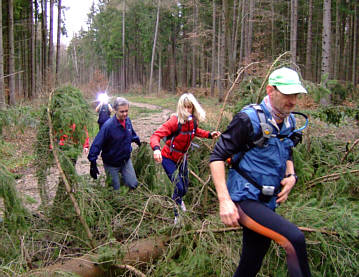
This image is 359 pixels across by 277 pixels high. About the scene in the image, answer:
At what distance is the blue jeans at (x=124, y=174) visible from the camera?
4871 mm

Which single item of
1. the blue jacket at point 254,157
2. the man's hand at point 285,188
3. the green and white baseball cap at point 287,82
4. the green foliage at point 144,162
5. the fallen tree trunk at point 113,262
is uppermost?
the green and white baseball cap at point 287,82

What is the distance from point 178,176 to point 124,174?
3.27 ft

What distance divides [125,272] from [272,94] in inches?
83.6

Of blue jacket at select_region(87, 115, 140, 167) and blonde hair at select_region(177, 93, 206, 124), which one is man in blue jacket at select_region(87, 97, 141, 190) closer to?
blue jacket at select_region(87, 115, 140, 167)

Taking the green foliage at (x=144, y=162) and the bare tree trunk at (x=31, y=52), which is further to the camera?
the bare tree trunk at (x=31, y=52)

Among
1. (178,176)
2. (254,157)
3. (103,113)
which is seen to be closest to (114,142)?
(178,176)

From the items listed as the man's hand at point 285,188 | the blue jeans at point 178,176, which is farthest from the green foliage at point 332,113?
the man's hand at point 285,188

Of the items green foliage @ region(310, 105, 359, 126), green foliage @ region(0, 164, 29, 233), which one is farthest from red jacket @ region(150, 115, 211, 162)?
green foliage @ region(310, 105, 359, 126)

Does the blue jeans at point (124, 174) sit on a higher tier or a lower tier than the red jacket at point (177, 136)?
lower

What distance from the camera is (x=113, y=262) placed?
312cm

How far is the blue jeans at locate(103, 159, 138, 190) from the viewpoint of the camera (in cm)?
487

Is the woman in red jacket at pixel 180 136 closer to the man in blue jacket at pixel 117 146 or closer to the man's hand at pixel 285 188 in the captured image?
the man in blue jacket at pixel 117 146

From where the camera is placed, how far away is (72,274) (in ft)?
9.43

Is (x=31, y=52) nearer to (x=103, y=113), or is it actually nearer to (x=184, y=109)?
(x=103, y=113)
